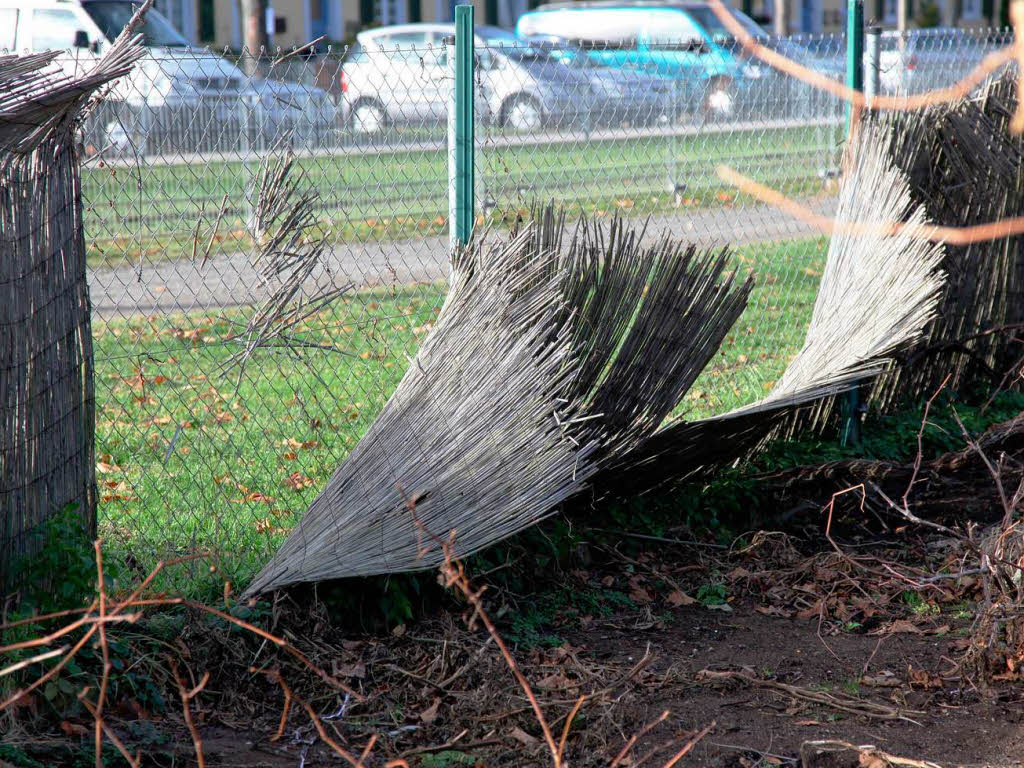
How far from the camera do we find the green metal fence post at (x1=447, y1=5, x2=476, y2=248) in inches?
156

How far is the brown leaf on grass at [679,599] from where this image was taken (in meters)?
3.82

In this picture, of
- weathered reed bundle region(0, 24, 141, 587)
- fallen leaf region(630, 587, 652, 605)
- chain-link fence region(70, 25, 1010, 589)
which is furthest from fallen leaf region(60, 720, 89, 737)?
fallen leaf region(630, 587, 652, 605)

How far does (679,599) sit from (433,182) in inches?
81.0

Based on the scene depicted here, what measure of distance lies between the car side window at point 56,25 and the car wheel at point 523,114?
10972mm

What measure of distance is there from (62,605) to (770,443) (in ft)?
10.0

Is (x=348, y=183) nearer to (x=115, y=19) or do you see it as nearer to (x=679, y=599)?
(x=679, y=599)

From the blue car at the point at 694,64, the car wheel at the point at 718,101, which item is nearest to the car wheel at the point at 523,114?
the blue car at the point at 694,64

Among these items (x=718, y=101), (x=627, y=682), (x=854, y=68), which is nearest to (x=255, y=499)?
(x=627, y=682)

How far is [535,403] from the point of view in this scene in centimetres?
349

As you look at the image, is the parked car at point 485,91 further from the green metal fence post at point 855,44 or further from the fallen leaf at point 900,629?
the fallen leaf at point 900,629

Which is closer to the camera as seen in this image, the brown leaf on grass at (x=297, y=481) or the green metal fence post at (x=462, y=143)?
the green metal fence post at (x=462, y=143)

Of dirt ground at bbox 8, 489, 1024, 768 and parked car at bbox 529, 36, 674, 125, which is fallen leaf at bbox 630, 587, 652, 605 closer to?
dirt ground at bbox 8, 489, 1024, 768

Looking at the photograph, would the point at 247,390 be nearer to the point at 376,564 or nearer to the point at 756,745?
the point at 376,564

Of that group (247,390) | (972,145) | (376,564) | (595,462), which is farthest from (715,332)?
(247,390)
